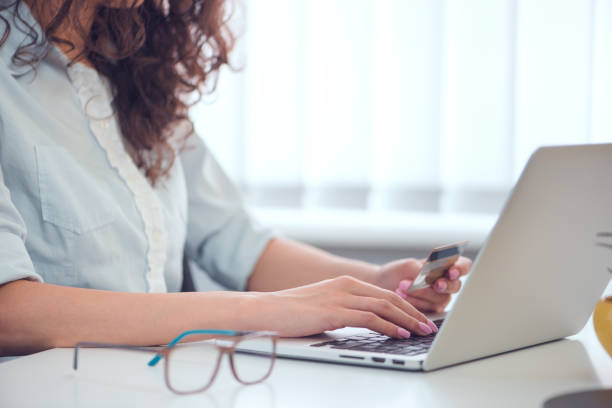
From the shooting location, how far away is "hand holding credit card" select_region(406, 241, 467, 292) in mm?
818

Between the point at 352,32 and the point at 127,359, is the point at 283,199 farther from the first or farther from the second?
the point at 127,359

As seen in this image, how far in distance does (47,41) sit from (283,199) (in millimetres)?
890

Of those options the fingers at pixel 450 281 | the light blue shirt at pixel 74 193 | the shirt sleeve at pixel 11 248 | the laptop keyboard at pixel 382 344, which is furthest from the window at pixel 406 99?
the laptop keyboard at pixel 382 344

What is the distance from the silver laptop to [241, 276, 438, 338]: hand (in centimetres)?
1

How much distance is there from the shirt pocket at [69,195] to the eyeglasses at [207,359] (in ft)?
1.06

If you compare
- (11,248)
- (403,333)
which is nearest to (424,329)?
(403,333)

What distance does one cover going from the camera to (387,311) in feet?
2.19

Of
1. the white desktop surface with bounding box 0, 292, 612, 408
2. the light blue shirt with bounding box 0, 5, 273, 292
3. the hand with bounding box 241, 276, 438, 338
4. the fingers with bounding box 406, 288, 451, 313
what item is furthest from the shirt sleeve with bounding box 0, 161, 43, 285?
the fingers with bounding box 406, 288, 451, 313

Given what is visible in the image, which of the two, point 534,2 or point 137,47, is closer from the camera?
point 137,47

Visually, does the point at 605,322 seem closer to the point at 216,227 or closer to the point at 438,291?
the point at 438,291

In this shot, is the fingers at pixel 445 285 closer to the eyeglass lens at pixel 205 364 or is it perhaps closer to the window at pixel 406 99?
the eyeglass lens at pixel 205 364

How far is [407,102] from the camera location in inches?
64.1

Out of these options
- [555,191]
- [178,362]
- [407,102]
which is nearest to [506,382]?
[555,191]

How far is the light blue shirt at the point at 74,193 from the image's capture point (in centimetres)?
85
